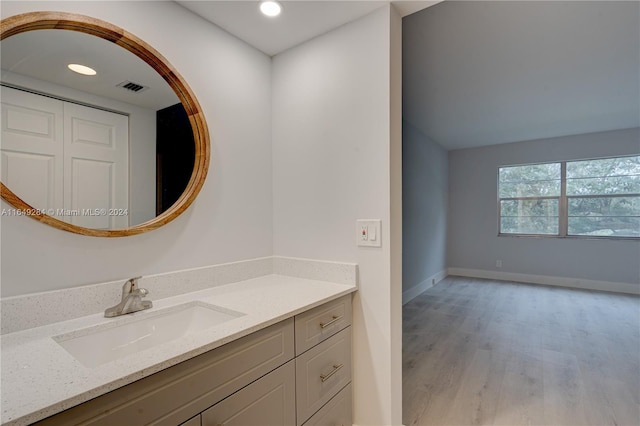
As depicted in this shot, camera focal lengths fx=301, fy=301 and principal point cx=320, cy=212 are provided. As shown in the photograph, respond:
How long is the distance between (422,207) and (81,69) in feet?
14.4

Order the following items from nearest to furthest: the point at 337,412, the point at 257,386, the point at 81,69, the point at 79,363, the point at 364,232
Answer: the point at 79,363
the point at 257,386
the point at 81,69
the point at 337,412
the point at 364,232

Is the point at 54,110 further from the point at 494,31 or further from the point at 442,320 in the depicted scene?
the point at 442,320

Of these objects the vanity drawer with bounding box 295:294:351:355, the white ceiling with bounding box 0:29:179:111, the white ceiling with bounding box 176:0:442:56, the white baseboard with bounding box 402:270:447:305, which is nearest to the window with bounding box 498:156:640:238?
the white baseboard with bounding box 402:270:447:305

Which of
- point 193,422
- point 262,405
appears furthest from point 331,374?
point 193,422

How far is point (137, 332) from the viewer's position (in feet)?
3.93

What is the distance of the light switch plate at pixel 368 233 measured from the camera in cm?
153

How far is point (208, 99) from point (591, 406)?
3041 mm

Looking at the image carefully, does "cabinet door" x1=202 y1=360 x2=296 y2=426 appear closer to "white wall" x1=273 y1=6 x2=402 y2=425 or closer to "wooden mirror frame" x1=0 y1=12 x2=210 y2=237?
"white wall" x1=273 y1=6 x2=402 y2=425

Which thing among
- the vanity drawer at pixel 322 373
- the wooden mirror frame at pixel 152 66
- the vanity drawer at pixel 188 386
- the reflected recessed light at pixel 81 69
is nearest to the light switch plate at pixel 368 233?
the vanity drawer at pixel 322 373

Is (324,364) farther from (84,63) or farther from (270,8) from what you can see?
(270,8)

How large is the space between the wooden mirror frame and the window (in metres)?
5.76

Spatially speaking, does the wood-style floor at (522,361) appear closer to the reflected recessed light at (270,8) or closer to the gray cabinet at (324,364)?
the gray cabinet at (324,364)

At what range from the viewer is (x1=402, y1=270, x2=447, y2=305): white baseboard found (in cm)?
423

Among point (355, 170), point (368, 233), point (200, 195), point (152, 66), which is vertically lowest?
point (368, 233)
